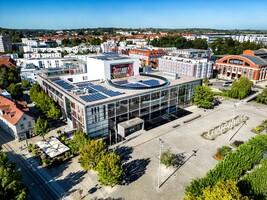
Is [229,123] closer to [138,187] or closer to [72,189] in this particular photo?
[138,187]

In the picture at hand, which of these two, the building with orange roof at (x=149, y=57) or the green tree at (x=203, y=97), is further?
the building with orange roof at (x=149, y=57)

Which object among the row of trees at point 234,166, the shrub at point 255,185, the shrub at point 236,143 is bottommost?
the shrub at point 236,143

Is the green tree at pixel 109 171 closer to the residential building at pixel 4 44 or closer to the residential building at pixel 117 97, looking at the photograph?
the residential building at pixel 117 97

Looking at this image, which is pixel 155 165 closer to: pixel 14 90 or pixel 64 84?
pixel 64 84

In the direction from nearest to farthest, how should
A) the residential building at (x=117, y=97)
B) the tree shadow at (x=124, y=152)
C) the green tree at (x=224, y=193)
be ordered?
1. the green tree at (x=224, y=193)
2. the tree shadow at (x=124, y=152)
3. the residential building at (x=117, y=97)

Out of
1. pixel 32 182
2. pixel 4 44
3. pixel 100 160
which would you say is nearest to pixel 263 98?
pixel 100 160

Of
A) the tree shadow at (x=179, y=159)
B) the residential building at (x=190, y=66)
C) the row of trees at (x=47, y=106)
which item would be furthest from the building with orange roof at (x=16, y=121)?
the residential building at (x=190, y=66)
